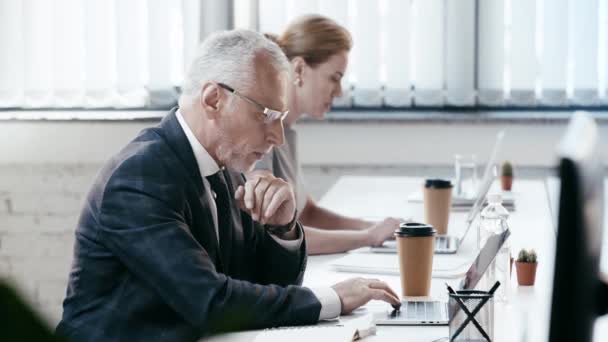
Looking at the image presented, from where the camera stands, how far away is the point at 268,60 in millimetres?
1721

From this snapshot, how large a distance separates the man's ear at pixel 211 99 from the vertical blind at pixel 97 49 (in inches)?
97.7

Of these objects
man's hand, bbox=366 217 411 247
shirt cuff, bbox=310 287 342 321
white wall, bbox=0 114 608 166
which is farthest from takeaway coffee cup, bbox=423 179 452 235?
white wall, bbox=0 114 608 166

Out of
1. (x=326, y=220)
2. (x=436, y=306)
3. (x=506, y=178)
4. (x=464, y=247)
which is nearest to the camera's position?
(x=436, y=306)

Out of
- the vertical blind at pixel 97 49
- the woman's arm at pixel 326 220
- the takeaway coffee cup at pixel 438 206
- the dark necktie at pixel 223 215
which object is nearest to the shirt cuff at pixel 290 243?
the dark necktie at pixel 223 215

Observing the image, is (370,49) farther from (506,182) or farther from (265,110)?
(265,110)

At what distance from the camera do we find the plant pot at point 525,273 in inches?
68.3

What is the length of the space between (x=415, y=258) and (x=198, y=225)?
391 mm

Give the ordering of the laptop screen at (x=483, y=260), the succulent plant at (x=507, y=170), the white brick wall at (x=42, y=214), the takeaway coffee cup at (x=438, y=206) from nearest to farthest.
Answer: the laptop screen at (x=483, y=260) < the takeaway coffee cup at (x=438, y=206) < the succulent plant at (x=507, y=170) < the white brick wall at (x=42, y=214)

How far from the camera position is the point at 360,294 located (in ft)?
5.12

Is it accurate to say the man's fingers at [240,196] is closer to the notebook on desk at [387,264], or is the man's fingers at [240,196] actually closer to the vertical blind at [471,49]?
the notebook on desk at [387,264]

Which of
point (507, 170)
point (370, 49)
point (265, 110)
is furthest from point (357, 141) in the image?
point (265, 110)

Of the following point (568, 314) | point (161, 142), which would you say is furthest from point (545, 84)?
point (568, 314)

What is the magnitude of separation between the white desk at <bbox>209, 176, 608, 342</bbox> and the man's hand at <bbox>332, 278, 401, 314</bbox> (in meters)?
0.03

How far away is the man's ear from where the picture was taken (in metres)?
1.72
